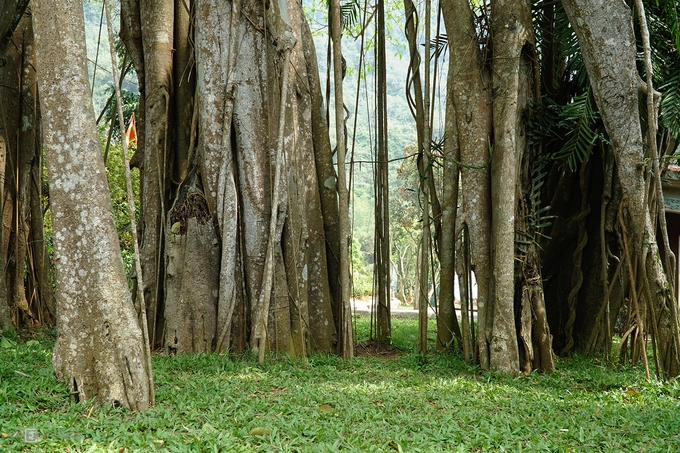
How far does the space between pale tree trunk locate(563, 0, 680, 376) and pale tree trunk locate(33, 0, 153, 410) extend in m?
3.73

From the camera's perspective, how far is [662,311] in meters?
5.14

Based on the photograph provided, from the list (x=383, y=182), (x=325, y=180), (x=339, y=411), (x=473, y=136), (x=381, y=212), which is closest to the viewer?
(x=339, y=411)

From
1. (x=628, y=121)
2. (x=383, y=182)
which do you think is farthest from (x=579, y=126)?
(x=383, y=182)

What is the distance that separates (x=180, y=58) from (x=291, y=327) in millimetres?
3137

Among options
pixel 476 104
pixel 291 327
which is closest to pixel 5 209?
pixel 291 327

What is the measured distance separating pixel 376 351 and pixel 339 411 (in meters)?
3.08

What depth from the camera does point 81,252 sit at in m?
3.67

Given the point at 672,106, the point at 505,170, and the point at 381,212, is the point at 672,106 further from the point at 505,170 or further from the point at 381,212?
the point at 381,212

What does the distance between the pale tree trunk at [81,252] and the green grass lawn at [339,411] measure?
6.7 inches

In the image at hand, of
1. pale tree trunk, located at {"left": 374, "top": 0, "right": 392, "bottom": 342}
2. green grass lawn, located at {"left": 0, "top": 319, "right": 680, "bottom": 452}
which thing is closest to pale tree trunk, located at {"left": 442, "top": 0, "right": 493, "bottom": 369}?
green grass lawn, located at {"left": 0, "top": 319, "right": 680, "bottom": 452}

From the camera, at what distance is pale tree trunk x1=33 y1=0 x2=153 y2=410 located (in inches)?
144

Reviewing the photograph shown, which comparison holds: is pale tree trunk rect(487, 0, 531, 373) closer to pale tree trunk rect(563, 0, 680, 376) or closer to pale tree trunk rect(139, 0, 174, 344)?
pale tree trunk rect(563, 0, 680, 376)

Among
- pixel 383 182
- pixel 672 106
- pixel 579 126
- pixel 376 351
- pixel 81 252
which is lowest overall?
pixel 376 351

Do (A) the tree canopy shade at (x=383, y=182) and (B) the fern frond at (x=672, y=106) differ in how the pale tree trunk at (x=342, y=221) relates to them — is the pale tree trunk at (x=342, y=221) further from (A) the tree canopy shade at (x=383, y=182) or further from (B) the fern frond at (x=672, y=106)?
(B) the fern frond at (x=672, y=106)
